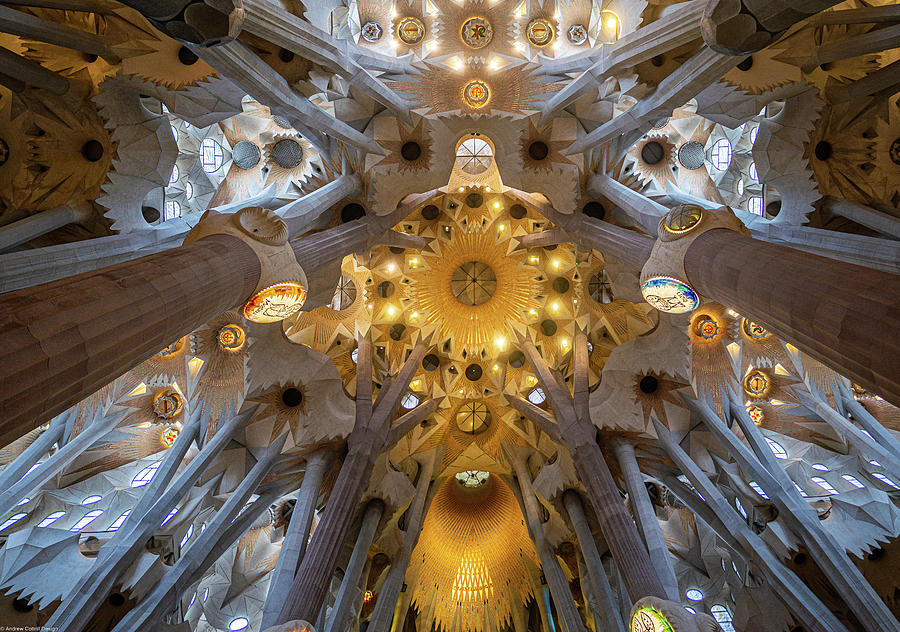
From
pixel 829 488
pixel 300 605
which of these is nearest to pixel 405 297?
pixel 300 605

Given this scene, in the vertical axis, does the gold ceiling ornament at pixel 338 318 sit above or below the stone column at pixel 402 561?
above

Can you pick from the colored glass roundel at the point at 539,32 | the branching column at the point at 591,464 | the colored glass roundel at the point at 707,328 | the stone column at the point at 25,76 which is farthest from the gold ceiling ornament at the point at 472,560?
the stone column at the point at 25,76

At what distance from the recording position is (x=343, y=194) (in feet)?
39.6

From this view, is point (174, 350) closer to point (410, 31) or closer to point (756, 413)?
point (410, 31)

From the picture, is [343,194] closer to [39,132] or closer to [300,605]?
[39,132]

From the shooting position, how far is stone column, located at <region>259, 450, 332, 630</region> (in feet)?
33.6

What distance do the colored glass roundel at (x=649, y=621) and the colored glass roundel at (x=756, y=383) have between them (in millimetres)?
8636

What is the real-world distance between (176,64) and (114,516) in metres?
12.4

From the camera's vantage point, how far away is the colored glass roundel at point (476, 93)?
1243 cm

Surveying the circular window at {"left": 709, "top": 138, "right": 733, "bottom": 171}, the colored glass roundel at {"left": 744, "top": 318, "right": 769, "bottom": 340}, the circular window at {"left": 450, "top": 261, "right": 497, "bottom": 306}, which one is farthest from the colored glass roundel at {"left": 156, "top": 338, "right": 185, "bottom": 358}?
the circular window at {"left": 709, "top": 138, "right": 733, "bottom": 171}

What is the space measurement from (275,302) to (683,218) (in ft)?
22.3

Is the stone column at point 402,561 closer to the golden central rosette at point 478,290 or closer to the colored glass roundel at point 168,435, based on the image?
the golden central rosette at point 478,290

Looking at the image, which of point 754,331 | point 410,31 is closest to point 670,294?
point 754,331

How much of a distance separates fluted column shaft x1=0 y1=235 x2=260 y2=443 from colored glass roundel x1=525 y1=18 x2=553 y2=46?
37.0ft
